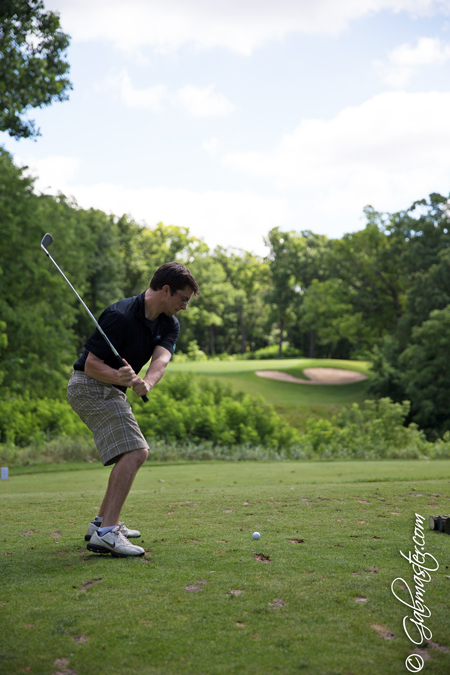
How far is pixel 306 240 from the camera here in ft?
209

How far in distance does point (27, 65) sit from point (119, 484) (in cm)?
1246

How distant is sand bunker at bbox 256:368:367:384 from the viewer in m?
36.4

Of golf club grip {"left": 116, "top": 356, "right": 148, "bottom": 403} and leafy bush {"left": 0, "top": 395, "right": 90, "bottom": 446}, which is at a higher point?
golf club grip {"left": 116, "top": 356, "right": 148, "bottom": 403}

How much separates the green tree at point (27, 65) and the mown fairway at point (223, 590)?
35.4ft

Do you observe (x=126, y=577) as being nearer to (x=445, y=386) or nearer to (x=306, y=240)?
(x=445, y=386)

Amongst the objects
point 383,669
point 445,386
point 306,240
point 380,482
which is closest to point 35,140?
point 380,482

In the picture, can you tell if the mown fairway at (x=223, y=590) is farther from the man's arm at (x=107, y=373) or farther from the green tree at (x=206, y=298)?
the green tree at (x=206, y=298)

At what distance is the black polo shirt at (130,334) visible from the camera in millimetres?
4023

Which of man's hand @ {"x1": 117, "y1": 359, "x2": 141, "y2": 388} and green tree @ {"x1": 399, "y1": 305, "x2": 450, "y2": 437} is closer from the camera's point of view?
man's hand @ {"x1": 117, "y1": 359, "x2": 141, "y2": 388}

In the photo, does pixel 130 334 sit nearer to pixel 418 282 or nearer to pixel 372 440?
pixel 372 440

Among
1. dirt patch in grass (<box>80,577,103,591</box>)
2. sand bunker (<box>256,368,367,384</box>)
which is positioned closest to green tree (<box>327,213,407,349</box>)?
sand bunker (<box>256,368,367,384</box>)

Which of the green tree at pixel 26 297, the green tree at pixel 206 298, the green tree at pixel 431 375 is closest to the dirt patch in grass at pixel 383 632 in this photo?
the green tree at pixel 26 297

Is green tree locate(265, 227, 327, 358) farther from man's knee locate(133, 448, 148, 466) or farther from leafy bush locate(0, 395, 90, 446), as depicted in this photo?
man's knee locate(133, 448, 148, 466)

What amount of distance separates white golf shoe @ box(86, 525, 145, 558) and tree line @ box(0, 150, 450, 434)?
618 inches
